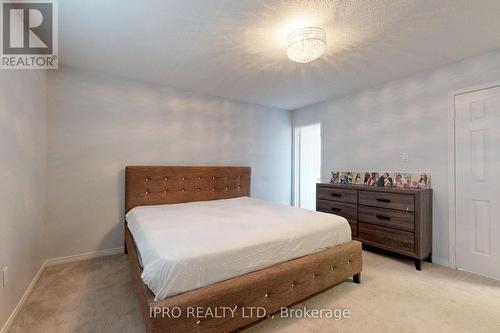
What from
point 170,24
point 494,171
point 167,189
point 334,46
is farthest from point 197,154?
point 494,171

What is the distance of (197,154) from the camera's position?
375 centimetres

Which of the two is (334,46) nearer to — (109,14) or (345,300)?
(109,14)

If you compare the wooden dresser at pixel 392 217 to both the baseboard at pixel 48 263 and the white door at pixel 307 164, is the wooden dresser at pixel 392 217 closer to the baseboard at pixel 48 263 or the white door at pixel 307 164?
the white door at pixel 307 164

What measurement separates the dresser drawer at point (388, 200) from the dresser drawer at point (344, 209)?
0.19 m

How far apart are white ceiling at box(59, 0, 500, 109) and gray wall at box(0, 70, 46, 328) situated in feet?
2.15

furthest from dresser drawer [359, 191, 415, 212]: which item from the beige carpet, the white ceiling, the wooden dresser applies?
the white ceiling

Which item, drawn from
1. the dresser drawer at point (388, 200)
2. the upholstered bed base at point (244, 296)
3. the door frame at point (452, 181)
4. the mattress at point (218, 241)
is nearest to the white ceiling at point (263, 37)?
the door frame at point (452, 181)

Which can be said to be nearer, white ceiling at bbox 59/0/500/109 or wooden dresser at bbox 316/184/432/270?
white ceiling at bbox 59/0/500/109

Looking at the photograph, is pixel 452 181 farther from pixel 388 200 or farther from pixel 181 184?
pixel 181 184

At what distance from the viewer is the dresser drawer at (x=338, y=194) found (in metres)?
3.21

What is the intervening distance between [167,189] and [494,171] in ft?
12.8

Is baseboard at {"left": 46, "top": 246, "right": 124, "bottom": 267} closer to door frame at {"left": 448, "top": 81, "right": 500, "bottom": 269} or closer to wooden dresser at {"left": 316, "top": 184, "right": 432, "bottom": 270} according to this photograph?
wooden dresser at {"left": 316, "top": 184, "right": 432, "bottom": 270}

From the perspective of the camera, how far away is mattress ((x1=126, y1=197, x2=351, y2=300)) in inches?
54.1

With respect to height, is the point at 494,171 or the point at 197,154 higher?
the point at 197,154
